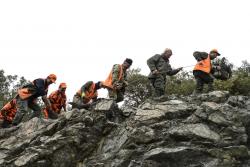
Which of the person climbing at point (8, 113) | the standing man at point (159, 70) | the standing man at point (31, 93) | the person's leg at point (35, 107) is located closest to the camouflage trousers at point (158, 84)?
the standing man at point (159, 70)

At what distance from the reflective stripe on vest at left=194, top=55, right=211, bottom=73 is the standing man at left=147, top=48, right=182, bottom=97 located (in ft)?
3.25

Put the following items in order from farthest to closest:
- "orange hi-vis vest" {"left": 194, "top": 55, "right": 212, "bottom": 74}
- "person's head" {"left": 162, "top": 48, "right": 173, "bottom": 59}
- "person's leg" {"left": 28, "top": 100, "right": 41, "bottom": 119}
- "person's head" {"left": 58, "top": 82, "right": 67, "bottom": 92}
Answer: "person's leg" {"left": 28, "top": 100, "right": 41, "bottom": 119}, "person's head" {"left": 58, "top": 82, "right": 67, "bottom": 92}, "person's head" {"left": 162, "top": 48, "right": 173, "bottom": 59}, "orange hi-vis vest" {"left": 194, "top": 55, "right": 212, "bottom": 74}

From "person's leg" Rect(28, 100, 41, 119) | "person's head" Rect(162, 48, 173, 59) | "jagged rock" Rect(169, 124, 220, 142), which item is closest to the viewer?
"jagged rock" Rect(169, 124, 220, 142)

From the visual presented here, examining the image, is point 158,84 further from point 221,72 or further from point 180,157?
point 180,157

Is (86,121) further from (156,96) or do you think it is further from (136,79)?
(136,79)

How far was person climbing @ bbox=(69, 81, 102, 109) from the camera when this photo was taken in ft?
64.0

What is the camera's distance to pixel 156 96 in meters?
19.3

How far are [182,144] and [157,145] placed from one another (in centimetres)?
77

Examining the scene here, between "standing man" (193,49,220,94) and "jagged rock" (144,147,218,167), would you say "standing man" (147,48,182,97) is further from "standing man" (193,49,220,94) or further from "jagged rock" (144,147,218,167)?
"jagged rock" (144,147,218,167)

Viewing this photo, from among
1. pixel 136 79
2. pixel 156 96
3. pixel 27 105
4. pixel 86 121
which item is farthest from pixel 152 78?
pixel 136 79

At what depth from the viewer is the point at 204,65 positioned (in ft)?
62.6

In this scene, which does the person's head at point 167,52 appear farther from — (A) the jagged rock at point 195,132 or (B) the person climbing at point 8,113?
(B) the person climbing at point 8,113

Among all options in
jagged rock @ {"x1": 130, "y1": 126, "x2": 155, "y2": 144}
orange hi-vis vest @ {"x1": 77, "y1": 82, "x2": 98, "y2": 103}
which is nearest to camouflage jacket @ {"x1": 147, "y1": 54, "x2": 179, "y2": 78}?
orange hi-vis vest @ {"x1": 77, "y1": 82, "x2": 98, "y2": 103}

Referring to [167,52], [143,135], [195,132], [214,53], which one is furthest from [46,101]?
[214,53]
